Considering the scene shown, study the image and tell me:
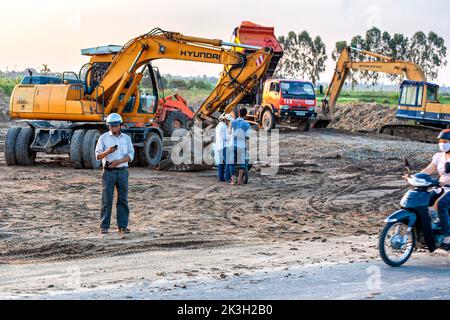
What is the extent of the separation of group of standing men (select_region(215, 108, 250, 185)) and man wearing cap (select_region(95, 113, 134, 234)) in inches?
253

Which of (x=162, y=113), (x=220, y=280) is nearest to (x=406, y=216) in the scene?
(x=220, y=280)

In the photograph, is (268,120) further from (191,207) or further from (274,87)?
(191,207)

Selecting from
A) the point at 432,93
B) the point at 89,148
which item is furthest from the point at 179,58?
the point at 432,93

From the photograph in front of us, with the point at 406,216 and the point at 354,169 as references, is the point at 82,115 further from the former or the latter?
the point at 406,216

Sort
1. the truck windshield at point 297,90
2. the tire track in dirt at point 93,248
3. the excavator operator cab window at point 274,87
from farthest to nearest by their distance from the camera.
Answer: the excavator operator cab window at point 274,87, the truck windshield at point 297,90, the tire track in dirt at point 93,248

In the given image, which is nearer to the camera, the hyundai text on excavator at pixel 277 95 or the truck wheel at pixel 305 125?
the hyundai text on excavator at pixel 277 95

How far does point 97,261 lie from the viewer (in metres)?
10.2

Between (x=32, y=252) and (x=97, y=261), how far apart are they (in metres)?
1.13

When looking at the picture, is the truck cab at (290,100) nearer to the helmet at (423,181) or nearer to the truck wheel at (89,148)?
the truck wheel at (89,148)

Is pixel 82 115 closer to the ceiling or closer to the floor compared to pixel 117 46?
closer to the floor

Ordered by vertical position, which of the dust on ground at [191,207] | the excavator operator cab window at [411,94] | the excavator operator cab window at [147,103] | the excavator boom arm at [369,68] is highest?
the excavator boom arm at [369,68]

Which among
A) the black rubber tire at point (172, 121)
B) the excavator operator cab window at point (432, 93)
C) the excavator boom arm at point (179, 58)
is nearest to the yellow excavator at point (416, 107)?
the excavator operator cab window at point (432, 93)

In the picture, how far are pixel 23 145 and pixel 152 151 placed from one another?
3698mm

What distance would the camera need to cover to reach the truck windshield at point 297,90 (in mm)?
36719
